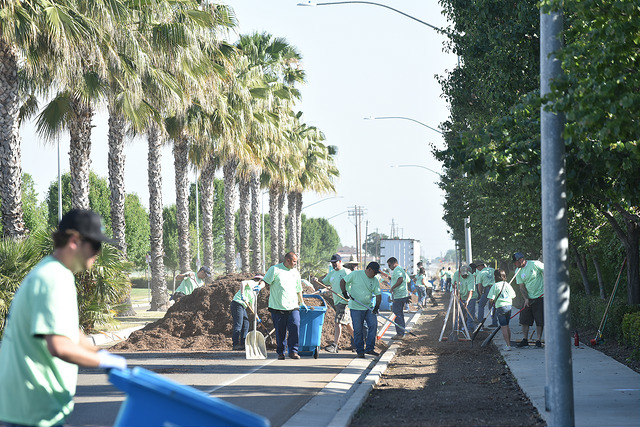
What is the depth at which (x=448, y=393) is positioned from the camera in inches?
412

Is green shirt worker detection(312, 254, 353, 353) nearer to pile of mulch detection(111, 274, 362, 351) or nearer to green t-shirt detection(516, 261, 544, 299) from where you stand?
pile of mulch detection(111, 274, 362, 351)

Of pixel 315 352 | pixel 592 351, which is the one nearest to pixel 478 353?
pixel 592 351

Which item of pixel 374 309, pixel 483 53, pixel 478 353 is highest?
pixel 483 53

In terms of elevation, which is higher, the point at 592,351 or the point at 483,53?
the point at 483,53

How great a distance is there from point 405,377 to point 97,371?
482cm

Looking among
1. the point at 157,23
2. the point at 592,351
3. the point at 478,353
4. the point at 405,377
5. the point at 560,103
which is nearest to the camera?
the point at 560,103

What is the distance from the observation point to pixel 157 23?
20.9 meters

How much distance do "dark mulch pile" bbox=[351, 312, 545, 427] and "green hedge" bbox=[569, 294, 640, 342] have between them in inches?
76.0

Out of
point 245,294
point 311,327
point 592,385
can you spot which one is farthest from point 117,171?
point 592,385

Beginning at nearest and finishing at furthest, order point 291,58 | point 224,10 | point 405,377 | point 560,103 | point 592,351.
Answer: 1. point 560,103
2. point 405,377
3. point 592,351
4. point 224,10
5. point 291,58

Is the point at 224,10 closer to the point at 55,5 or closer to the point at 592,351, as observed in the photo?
the point at 55,5

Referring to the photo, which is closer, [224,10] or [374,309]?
[374,309]

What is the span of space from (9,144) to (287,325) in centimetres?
693

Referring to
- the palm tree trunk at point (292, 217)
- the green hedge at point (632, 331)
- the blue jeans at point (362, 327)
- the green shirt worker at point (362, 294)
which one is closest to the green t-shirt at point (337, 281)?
the blue jeans at point (362, 327)
